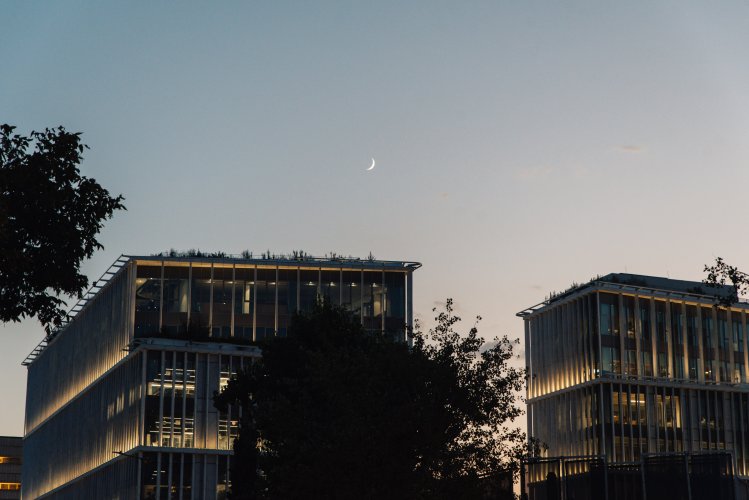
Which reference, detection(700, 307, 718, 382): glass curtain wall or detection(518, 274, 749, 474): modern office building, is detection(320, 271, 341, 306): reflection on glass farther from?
detection(700, 307, 718, 382): glass curtain wall

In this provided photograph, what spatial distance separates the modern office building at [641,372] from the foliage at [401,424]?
70.6 metres

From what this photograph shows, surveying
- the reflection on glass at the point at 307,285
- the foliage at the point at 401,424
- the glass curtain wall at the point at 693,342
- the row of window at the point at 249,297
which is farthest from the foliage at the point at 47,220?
the glass curtain wall at the point at 693,342

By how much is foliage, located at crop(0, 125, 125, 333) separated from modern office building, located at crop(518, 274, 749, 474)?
93.8 metres

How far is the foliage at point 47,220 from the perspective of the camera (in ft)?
80.0

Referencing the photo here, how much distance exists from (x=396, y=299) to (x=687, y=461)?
3156 inches

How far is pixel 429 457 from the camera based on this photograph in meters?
42.9

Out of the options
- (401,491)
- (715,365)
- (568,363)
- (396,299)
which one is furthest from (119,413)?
(401,491)

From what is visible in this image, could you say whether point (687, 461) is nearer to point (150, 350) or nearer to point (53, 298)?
point (53, 298)

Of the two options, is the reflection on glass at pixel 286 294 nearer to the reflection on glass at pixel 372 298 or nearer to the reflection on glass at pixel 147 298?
the reflection on glass at pixel 372 298

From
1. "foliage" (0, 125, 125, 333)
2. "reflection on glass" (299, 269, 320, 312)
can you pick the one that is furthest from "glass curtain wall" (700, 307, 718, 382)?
"foliage" (0, 125, 125, 333)

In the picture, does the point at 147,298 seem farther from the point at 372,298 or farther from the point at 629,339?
the point at 629,339

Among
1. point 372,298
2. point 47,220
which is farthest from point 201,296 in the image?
point 47,220

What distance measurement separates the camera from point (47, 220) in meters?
24.7

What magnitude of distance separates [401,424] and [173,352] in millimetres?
62694
